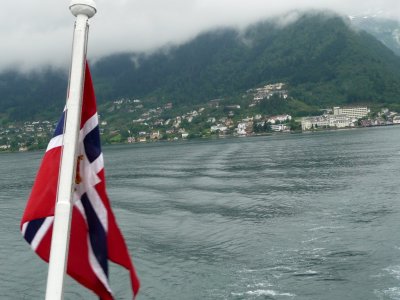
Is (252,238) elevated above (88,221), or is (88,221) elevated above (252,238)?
(88,221)

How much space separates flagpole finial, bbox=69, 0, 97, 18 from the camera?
325 cm

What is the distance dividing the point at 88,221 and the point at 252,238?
22.8 meters

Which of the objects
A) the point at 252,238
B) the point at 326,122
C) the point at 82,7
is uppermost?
the point at 82,7

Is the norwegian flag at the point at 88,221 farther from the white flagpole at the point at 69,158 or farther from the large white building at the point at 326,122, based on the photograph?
the large white building at the point at 326,122

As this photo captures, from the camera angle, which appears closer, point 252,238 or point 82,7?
point 82,7

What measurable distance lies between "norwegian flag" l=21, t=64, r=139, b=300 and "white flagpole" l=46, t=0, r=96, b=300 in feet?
1.37

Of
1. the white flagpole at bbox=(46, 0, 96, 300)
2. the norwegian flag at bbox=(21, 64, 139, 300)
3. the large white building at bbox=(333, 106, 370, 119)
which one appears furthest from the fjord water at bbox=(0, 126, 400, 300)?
the large white building at bbox=(333, 106, 370, 119)

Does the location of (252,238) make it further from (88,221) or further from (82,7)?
(82,7)

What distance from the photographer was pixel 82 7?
3.27 metres

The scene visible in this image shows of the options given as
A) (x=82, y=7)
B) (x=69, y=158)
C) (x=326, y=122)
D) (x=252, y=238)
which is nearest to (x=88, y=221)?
(x=69, y=158)

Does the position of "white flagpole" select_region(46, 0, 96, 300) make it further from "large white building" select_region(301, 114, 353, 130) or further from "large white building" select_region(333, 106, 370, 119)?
"large white building" select_region(333, 106, 370, 119)

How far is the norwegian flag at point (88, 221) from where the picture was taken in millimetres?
3672

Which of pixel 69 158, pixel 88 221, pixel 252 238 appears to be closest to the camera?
pixel 69 158

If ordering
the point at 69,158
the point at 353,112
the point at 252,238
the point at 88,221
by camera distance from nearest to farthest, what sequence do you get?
1. the point at 69,158
2. the point at 88,221
3. the point at 252,238
4. the point at 353,112
